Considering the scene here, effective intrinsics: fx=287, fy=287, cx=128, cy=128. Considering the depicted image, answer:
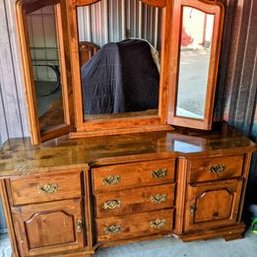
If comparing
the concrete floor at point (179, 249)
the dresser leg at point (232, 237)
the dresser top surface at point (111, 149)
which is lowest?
the concrete floor at point (179, 249)

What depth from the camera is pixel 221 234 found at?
1.87 meters

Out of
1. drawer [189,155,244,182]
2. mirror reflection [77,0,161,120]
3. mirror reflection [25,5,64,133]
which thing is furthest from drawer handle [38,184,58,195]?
drawer [189,155,244,182]

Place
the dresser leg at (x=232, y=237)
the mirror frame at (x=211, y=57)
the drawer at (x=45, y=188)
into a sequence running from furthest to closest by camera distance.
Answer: the dresser leg at (x=232, y=237) < the mirror frame at (x=211, y=57) < the drawer at (x=45, y=188)

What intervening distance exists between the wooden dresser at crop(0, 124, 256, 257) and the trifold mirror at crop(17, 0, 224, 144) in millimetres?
125

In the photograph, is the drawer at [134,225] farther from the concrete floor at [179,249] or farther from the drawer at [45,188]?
the drawer at [45,188]

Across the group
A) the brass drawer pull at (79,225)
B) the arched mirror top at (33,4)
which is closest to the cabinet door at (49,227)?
the brass drawer pull at (79,225)

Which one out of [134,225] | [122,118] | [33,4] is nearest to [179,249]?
[134,225]

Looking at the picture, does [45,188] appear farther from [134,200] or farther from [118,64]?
[118,64]

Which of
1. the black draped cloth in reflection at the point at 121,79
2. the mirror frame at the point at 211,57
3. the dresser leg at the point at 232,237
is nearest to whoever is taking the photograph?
the mirror frame at the point at 211,57

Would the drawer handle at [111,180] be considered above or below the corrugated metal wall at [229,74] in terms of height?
below

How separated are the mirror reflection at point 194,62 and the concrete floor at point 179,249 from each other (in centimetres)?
85

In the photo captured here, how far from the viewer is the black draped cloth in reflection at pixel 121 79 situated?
1.67m

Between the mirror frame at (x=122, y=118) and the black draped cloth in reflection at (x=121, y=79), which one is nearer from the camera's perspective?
the mirror frame at (x=122, y=118)

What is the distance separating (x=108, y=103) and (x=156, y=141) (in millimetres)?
375
